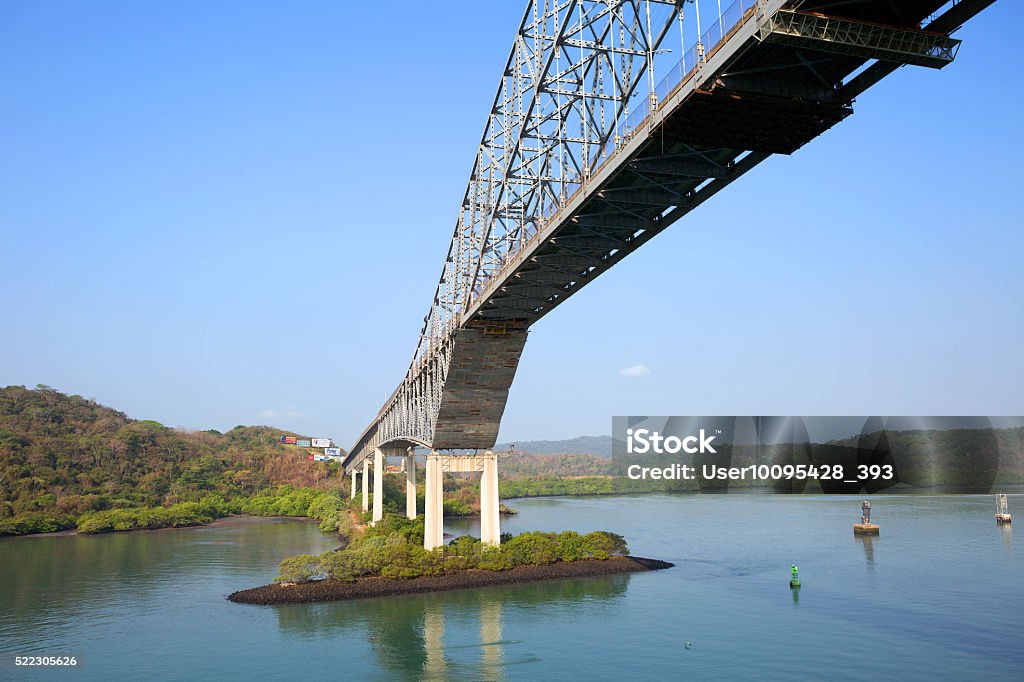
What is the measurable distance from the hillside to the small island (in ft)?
188

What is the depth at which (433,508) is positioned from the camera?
4872 cm

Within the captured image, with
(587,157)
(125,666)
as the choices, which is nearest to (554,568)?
(125,666)

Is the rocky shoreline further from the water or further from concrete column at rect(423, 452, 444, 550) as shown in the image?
concrete column at rect(423, 452, 444, 550)

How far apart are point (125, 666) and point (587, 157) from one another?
2605cm

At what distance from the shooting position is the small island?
1645 inches

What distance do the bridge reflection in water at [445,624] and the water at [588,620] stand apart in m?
0.14

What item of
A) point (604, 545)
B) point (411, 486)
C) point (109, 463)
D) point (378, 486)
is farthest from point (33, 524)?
point (604, 545)

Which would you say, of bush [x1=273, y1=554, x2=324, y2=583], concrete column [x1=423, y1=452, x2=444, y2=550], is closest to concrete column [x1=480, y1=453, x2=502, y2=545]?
concrete column [x1=423, y1=452, x2=444, y2=550]

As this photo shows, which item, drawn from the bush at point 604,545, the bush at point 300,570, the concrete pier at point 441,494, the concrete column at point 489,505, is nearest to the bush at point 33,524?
the bush at point 300,570

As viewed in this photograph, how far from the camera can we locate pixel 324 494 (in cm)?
11038

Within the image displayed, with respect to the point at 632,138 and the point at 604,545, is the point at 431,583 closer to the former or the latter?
the point at 604,545

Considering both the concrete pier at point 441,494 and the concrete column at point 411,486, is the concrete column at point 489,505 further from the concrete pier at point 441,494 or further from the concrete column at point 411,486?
the concrete column at point 411,486

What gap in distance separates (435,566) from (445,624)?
9513 millimetres

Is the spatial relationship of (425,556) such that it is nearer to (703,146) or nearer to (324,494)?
(703,146)
